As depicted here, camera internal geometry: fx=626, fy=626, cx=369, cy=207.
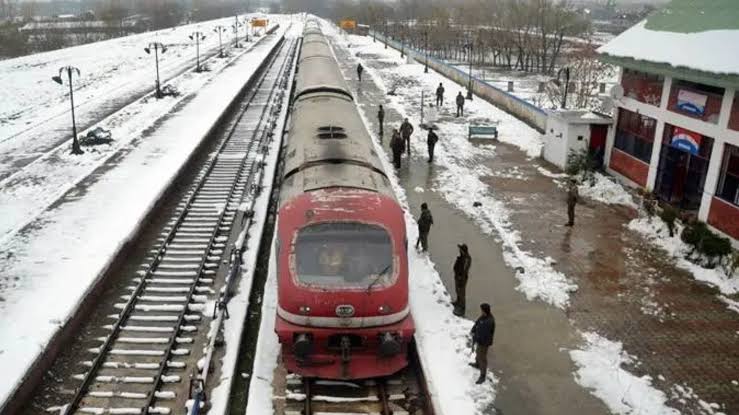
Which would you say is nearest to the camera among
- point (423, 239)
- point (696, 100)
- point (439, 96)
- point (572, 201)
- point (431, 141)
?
point (423, 239)

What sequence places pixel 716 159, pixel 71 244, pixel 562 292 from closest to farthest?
pixel 562 292 → pixel 71 244 → pixel 716 159

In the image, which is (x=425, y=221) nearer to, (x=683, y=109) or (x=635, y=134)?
(x=683, y=109)

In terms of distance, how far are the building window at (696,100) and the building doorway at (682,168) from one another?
1.76ft

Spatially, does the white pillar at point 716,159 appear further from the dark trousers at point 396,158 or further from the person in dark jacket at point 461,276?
the dark trousers at point 396,158

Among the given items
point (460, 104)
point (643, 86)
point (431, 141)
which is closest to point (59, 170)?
point (431, 141)

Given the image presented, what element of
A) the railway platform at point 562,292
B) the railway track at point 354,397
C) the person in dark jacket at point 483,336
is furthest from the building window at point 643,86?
the railway track at point 354,397

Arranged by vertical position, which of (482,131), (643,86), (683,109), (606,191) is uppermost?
(643,86)

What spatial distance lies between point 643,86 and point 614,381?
37.5 ft

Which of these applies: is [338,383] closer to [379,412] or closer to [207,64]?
[379,412]

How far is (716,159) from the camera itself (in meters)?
15.0

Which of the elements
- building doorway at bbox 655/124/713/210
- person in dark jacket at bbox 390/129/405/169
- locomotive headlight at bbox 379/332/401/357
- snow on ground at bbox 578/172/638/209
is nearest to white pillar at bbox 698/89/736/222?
building doorway at bbox 655/124/713/210

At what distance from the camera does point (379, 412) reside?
8906 millimetres

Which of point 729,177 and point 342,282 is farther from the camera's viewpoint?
point 729,177

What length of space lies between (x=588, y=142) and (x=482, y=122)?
372 inches
